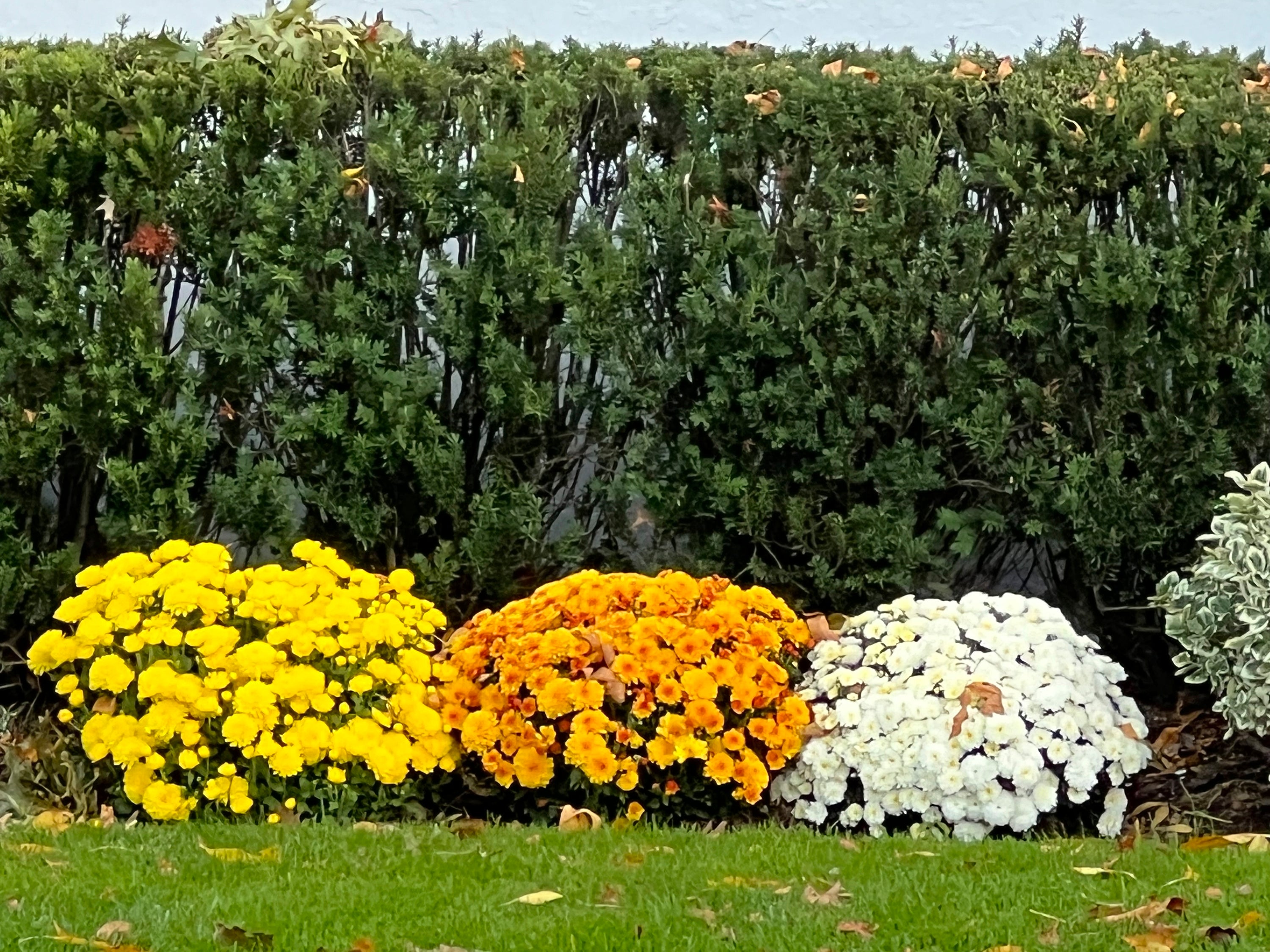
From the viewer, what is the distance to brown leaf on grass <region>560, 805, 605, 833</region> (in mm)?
4441

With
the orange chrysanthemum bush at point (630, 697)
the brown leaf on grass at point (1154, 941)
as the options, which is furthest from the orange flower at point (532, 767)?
the brown leaf on grass at point (1154, 941)

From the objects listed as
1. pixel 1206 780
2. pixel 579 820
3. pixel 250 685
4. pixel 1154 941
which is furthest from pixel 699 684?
pixel 1206 780

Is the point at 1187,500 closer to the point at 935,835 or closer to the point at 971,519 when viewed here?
the point at 971,519

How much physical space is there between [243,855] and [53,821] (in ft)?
2.89

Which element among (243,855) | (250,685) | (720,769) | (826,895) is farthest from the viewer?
(720,769)

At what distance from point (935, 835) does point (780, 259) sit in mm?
2196

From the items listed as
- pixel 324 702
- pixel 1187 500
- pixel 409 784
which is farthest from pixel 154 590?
pixel 1187 500

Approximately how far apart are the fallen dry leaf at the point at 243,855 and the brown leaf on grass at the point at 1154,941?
212 cm

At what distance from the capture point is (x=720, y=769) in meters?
4.53

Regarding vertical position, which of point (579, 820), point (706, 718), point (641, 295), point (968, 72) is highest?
point (968, 72)

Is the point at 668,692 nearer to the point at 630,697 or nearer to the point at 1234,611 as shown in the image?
the point at 630,697

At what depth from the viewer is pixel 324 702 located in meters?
4.49

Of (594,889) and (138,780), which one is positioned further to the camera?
(138,780)

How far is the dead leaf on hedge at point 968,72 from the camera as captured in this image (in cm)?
542
